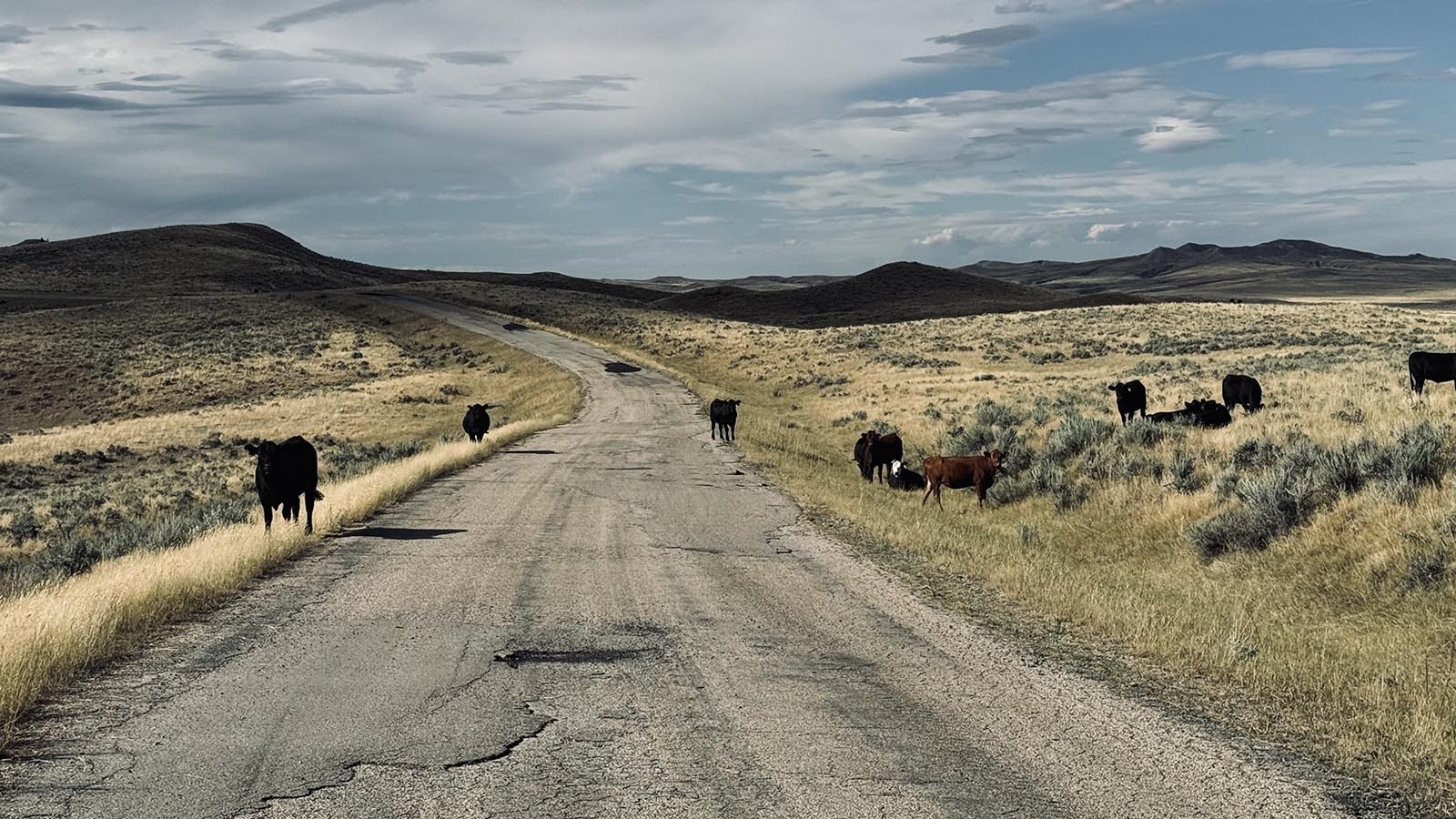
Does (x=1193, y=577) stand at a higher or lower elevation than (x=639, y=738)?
lower

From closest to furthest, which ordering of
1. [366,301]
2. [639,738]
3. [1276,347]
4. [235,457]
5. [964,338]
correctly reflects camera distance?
[639,738] < [235,457] < [1276,347] < [964,338] < [366,301]

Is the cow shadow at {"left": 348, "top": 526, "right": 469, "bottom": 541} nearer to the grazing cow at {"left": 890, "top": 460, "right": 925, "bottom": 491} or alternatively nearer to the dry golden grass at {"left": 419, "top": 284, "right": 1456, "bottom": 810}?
the dry golden grass at {"left": 419, "top": 284, "right": 1456, "bottom": 810}

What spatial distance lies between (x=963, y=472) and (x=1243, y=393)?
35.9ft

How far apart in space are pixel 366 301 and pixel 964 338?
200 feet

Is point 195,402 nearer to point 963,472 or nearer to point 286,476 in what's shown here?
point 286,476

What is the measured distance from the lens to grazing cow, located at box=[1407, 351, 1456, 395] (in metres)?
27.9

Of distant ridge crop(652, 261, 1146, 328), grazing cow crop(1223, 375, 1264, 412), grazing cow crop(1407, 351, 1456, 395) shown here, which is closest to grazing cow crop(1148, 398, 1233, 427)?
grazing cow crop(1223, 375, 1264, 412)

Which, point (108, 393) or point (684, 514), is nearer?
point (684, 514)

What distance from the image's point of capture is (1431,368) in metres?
28.3

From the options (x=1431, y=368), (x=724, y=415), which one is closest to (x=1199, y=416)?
(x=1431, y=368)

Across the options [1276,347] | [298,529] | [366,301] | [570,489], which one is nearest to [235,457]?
[570,489]

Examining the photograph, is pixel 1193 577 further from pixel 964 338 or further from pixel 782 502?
pixel 964 338

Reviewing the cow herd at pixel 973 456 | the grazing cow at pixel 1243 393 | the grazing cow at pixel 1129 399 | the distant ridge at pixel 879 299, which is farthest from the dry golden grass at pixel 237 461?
the distant ridge at pixel 879 299

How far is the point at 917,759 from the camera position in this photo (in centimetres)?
612
